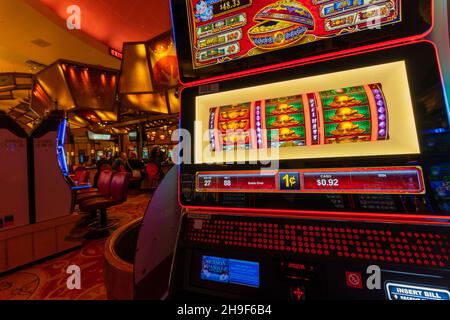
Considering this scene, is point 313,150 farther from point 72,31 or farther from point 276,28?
point 72,31

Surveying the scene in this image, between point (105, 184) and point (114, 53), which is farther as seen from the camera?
point (114, 53)

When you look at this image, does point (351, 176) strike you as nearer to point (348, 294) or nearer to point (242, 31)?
point (348, 294)

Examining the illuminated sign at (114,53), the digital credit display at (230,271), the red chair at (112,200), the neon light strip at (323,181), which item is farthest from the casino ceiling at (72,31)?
the digital credit display at (230,271)

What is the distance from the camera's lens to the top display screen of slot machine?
725 mm

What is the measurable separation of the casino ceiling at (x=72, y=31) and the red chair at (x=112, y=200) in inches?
107

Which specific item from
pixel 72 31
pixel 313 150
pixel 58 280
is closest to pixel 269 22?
pixel 313 150

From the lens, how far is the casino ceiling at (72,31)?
3.22 m

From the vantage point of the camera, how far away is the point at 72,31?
3.87 meters

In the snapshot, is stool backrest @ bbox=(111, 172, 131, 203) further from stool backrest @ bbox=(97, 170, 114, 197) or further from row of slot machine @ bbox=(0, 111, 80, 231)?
row of slot machine @ bbox=(0, 111, 80, 231)

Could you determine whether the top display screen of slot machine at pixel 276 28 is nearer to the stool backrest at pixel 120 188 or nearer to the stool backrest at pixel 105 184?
the stool backrest at pixel 120 188

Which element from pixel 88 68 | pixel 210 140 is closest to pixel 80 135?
pixel 88 68

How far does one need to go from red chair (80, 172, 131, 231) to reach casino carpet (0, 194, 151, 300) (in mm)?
557

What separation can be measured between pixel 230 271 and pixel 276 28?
104cm

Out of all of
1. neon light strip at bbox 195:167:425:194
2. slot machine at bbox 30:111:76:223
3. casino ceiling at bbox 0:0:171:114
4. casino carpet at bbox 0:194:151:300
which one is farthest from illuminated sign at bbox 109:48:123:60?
neon light strip at bbox 195:167:425:194
